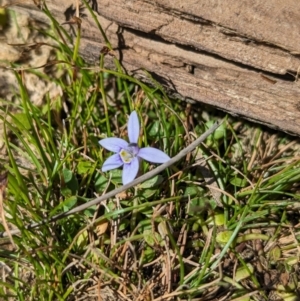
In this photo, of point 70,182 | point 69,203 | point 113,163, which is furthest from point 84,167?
point 113,163

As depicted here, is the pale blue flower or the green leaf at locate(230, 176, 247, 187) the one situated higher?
the pale blue flower

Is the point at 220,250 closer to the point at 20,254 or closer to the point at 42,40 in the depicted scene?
the point at 20,254

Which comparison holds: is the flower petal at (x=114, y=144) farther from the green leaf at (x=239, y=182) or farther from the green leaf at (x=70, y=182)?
the green leaf at (x=239, y=182)

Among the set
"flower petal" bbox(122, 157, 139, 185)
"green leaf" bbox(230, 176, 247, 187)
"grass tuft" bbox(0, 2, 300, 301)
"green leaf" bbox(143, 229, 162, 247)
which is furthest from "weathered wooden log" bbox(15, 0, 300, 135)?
"green leaf" bbox(143, 229, 162, 247)

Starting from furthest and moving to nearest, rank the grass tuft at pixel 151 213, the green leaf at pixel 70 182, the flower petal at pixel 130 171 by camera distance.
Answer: the green leaf at pixel 70 182 < the grass tuft at pixel 151 213 < the flower petal at pixel 130 171

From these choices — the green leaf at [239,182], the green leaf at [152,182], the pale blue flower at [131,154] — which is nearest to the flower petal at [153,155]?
the pale blue flower at [131,154]

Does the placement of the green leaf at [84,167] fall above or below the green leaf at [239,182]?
below

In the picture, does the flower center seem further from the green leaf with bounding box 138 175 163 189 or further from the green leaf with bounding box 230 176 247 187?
the green leaf with bounding box 230 176 247 187
